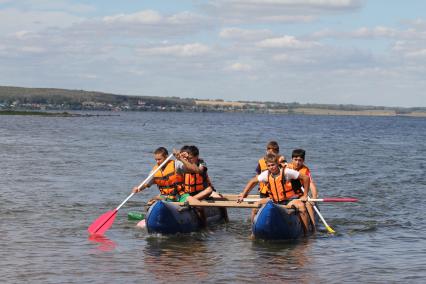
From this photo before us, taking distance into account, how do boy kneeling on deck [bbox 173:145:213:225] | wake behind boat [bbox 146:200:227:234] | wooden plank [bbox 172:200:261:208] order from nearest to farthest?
1. wake behind boat [bbox 146:200:227:234]
2. wooden plank [bbox 172:200:261:208]
3. boy kneeling on deck [bbox 173:145:213:225]

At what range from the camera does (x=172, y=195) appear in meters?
15.6

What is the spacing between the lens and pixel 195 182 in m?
15.6

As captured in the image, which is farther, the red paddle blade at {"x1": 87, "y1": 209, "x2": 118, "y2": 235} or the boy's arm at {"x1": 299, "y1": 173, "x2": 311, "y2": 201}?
the red paddle blade at {"x1": 87, "y1": 209, "x2": 118, "y2": 235}

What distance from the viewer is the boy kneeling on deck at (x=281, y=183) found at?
1395 centimetres

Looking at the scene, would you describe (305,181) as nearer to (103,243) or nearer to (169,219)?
(169,219)

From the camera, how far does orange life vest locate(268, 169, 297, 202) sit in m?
14.2

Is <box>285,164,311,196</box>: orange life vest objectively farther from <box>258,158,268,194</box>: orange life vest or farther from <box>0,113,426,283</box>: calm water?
<box>0,113,426,283</box>: calm water

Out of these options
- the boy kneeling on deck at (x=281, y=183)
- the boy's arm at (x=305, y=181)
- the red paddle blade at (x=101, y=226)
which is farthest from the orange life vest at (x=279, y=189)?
the red paddle blade at (x=101, y=226)

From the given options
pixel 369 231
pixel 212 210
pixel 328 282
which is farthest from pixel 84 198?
pixel 328 282

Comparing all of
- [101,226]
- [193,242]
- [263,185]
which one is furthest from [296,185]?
[101,226]

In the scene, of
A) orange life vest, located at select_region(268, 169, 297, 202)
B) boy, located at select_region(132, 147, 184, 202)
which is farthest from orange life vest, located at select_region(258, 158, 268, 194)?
boy, located at select_region(132, 147, 184, 202)

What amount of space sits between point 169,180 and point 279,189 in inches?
88.6

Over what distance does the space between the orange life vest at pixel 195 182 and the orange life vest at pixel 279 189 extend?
5.20ft

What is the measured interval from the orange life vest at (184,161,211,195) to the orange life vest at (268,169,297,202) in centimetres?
158
